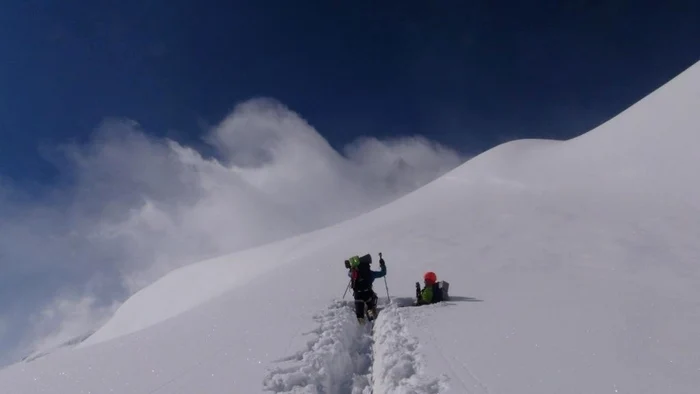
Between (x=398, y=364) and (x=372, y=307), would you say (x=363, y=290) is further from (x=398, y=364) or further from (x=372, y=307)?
(x=398, y=364)

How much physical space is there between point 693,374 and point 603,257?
11369mm

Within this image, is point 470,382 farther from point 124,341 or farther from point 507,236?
point 507,236

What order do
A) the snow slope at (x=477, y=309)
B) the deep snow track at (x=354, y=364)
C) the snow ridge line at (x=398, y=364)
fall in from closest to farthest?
the snow ridge line at (x=398, y=364) < the deep snow track at (x=354, y=364) < the snow slope at (x=477, y=309)

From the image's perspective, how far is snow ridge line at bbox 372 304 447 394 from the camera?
252 inches

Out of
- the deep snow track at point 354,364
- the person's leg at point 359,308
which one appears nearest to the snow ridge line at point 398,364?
the deep snow track at point 354,364

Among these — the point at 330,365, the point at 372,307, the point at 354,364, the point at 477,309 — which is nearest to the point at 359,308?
the point at 372,307

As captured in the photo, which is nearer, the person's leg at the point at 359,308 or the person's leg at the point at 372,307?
the person's leg at the point at 359,308

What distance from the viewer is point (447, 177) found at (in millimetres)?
36594

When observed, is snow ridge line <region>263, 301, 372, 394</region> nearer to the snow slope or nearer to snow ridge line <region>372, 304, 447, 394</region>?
the snow slope

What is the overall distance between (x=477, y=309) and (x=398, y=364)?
4.50 metres

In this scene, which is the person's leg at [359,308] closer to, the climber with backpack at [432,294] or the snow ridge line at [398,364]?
the snow ridge line at [398,364]

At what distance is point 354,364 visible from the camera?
8.32 m

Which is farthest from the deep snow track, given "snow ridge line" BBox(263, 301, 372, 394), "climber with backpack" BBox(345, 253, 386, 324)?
"climber with backpack" BBox(345, 253, 386, 324)

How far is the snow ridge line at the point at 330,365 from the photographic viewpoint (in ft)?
21.6
